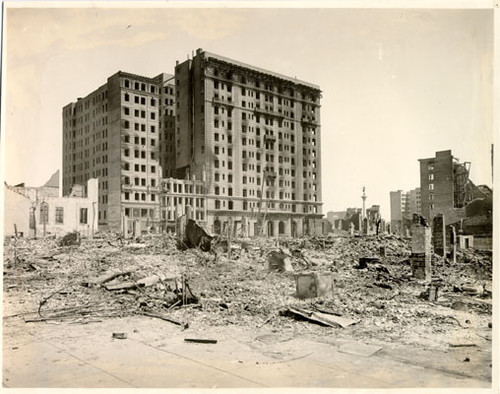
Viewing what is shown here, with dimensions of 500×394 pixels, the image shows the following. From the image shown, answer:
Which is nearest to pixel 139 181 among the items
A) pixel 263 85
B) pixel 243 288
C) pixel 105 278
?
pixel 105 278

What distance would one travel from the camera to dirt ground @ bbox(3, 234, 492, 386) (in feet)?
27.5

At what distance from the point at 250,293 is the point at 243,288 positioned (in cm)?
49

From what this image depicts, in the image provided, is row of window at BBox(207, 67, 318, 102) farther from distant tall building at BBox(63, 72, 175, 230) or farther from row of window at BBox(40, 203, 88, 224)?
row of window at BBox(40, 203, 88, 224)

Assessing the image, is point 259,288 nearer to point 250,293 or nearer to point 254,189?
point 250,293

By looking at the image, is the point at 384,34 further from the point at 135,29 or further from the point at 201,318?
the point at 201,318

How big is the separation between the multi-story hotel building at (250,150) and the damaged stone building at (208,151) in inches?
1.5

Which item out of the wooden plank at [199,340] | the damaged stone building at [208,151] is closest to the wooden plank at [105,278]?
the damaged stone building at [208,151]

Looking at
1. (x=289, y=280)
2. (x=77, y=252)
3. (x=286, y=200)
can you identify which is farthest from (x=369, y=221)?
(x=77, y=252)

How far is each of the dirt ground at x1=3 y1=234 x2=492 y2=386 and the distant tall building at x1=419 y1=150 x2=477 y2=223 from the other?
4.82 ft

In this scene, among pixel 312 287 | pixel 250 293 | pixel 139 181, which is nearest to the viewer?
pixel 312 287

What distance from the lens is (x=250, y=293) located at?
11055 millimetres

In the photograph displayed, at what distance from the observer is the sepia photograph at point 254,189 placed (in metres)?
7.45

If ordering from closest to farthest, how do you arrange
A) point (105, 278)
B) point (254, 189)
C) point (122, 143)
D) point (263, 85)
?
point (105, 278) → point (263, 85) → point (122, 143) → point (254, 189)

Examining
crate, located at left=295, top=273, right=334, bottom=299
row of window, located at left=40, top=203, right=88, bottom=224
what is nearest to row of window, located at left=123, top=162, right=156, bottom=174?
row of window, located at left=40, top=203, right=88, bottom=224
